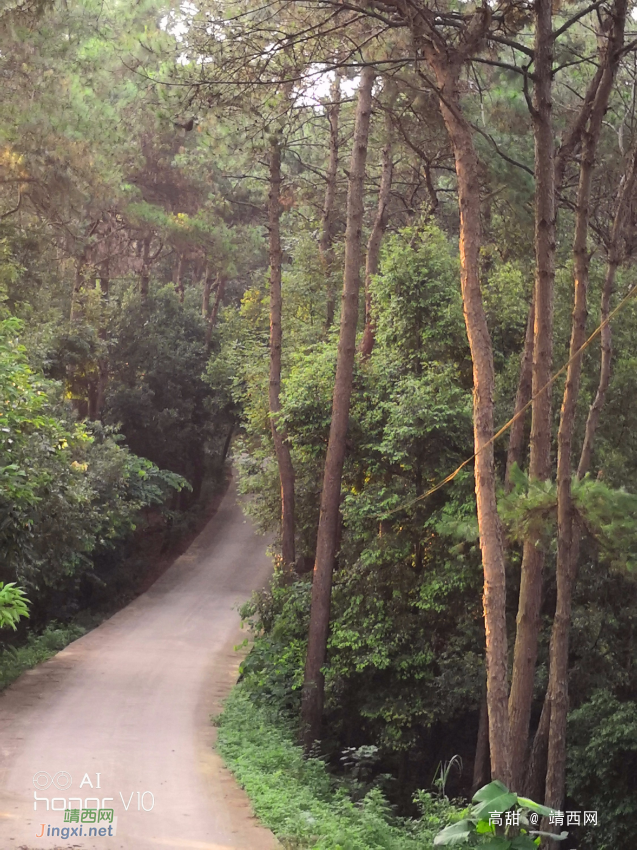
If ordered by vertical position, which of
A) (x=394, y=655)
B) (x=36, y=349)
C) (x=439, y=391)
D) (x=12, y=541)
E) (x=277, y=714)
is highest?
(x=36, y=349)

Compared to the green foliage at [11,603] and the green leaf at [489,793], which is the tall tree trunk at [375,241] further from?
the green leaf at [489,793]

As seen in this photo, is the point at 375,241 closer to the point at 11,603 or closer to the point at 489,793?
the point at 11,603

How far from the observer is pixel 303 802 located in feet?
32.4

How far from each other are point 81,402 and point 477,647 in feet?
69.6

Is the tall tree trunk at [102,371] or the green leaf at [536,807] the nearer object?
the green leaf at [536,807]

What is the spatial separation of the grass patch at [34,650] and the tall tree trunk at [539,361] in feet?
30.3

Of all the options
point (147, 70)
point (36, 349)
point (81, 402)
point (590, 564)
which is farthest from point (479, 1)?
point (81, 402)

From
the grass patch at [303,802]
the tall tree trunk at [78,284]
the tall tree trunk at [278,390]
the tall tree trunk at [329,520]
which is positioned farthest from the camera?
the tall tree trunk at [78,284]

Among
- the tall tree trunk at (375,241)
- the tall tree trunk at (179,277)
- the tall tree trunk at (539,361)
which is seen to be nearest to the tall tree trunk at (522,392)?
the tall tree trunk at (539,361)

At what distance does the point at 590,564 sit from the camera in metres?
14.5

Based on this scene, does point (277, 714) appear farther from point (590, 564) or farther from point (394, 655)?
point (590, 564)

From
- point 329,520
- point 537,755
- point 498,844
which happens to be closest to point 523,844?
point 498,844

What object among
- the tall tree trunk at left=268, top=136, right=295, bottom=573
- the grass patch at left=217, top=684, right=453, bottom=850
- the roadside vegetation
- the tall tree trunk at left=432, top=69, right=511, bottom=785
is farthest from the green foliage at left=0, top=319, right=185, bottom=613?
the tall tree trunk at left=432, top=69, right=511, bottom=785

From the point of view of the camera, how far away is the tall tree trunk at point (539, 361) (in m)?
9.78
